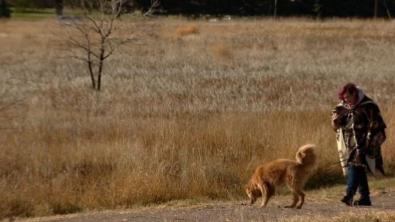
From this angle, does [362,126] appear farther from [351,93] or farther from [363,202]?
[363,202]

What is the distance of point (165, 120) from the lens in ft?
46.8

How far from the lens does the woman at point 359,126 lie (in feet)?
28.0

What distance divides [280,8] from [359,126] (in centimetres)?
6015

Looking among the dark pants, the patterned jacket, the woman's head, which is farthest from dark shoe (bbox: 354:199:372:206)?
the woman's head

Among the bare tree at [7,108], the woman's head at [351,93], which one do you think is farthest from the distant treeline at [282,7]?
the woman's head at [351,93]

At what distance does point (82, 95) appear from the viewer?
20734mm

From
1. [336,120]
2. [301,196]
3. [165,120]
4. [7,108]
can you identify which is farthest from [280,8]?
[301,196]

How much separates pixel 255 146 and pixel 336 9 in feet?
188

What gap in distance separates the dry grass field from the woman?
86.2 inches

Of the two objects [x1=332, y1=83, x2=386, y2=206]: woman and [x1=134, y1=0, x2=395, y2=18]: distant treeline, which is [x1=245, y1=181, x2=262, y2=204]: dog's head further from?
[x1=134, y1=0, x2=395, y2=18]: distant treeline

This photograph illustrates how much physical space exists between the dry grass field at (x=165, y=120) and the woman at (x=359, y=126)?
7.18ft

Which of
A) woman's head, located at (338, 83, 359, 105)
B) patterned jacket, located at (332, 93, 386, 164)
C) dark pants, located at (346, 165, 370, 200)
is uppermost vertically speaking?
woman's head, located at (338, 83, 359, 105)

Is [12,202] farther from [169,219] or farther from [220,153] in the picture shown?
[220,153]

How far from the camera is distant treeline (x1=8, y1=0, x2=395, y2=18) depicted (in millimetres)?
65375
